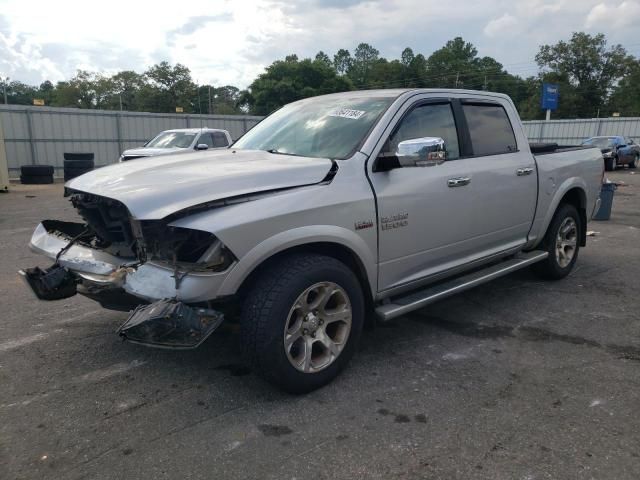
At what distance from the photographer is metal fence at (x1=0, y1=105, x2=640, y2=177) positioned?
18891 millimetres

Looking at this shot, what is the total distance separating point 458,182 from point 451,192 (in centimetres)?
12

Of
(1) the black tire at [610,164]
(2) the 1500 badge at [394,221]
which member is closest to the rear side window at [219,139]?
(2) the 1500 badge at [394,221]

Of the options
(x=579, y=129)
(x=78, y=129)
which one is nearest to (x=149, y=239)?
(x=78, y=129)

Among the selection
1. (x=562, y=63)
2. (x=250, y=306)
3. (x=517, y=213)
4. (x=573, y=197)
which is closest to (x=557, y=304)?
(x=517, y=213)

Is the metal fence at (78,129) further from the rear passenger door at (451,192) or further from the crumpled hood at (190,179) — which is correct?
the rear passenger door at (451,192)

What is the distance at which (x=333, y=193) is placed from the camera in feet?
10.4

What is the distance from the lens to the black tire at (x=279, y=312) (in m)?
2.82

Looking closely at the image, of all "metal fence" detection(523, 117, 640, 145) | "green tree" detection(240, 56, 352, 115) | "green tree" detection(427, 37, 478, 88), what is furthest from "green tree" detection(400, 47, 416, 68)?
"metal fence" detection(523, 117, 640, 145)

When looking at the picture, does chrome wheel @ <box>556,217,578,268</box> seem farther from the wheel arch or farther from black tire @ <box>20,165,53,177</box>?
black tire @ <box>20,165,53,177</box>

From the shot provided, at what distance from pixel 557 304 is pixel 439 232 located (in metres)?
1.87

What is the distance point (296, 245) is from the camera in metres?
3.00

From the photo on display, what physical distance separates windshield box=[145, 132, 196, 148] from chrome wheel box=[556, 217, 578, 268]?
35.9 feet

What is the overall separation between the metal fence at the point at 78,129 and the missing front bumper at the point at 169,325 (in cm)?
1964

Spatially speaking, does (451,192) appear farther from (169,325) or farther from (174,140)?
(174,140)
